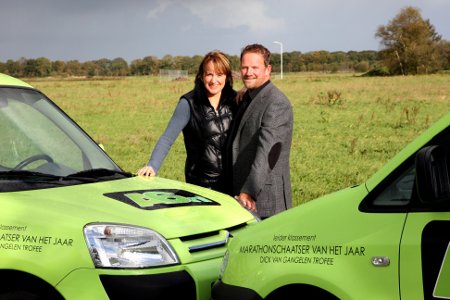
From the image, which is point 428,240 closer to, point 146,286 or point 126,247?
point 146,286

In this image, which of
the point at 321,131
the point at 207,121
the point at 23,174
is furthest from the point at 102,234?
the point at 321,131

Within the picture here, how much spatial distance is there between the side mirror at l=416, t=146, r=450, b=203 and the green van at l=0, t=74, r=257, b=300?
1.70 m

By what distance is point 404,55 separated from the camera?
110 metres

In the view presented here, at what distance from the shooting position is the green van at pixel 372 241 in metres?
2.88

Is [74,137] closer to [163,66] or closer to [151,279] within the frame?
[151,279]

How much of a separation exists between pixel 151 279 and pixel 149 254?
166 millimetres

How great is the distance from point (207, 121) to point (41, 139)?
1.51 m

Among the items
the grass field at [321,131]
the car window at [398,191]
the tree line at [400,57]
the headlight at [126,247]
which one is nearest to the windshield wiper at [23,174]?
the headlight at [126,247]

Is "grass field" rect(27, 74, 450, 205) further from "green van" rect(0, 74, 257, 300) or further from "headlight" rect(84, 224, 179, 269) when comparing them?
"headlight" rect(84, 224, 179, 269)

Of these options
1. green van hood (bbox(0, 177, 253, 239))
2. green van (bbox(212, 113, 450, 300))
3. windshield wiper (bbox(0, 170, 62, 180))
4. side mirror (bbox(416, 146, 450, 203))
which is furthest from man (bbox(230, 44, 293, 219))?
side mirror (bbox(416, 146, 450, 203))

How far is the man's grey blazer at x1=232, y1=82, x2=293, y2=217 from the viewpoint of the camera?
18.9ft

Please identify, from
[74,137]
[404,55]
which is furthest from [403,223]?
[404,55]

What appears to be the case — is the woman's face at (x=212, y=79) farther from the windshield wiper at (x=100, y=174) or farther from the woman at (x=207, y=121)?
the windshield wiper at (x=100, y=174)

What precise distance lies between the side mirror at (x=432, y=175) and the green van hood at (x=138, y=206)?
1768mm
